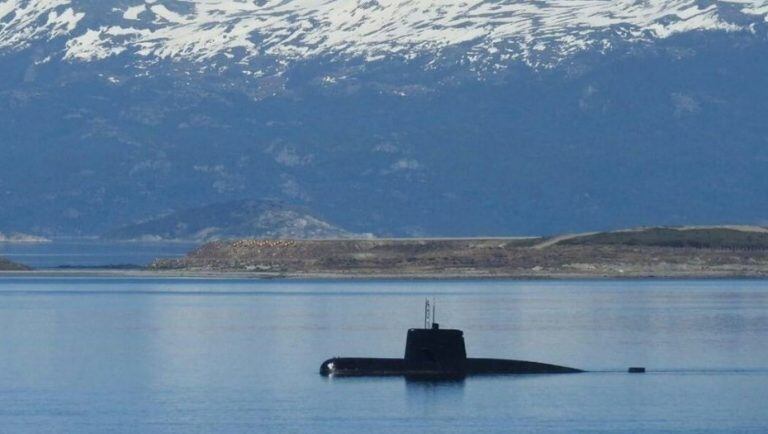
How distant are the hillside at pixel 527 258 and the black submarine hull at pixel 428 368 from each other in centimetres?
8245

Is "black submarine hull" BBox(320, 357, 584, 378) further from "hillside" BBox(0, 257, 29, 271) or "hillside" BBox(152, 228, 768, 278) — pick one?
"hillside" BBox(0, 257, 29, 271)

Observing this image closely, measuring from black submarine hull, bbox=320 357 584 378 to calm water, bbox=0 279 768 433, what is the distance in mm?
779

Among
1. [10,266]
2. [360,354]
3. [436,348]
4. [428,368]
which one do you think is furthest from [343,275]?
[436,348]

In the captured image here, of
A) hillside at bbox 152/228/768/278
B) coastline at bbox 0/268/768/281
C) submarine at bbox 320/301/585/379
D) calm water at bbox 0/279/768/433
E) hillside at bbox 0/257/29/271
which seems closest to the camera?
calm water at bbox 0/279/768/433

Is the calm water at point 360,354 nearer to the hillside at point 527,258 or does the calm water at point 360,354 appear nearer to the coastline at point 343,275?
the coastline at point 343,275

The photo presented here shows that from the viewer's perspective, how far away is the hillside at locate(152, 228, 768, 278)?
15988 centimetres

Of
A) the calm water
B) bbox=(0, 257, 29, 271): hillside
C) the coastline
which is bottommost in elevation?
the calm water

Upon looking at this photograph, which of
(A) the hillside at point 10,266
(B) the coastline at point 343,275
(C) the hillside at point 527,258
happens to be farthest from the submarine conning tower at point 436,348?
(A) the hillside at point 10,266

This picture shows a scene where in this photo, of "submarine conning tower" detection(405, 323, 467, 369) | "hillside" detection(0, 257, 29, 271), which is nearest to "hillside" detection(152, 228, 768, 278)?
"hillside" detection(0, 257, 29, 271)

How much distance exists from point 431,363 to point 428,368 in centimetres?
32

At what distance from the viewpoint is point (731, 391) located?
233 feet

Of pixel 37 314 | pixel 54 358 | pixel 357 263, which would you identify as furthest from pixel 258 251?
pixel 54 358

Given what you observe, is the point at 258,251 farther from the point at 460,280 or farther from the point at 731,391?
the point at 731,391

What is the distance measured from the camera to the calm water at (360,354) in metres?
64.5
